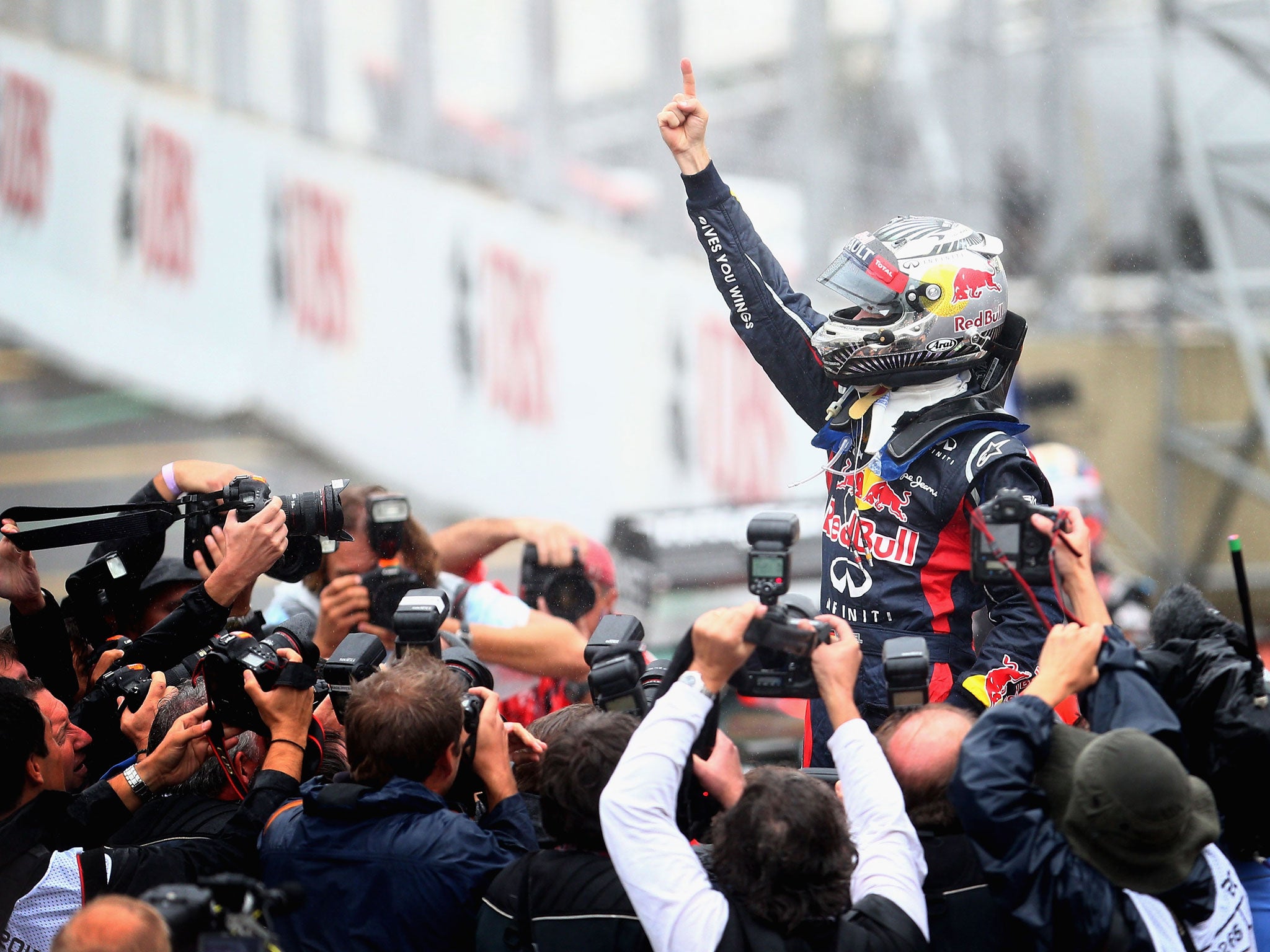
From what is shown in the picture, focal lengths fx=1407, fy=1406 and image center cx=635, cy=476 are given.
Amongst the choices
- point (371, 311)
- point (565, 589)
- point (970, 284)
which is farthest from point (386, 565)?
point (371, 311)

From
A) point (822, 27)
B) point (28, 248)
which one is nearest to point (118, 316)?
point (28, 248)

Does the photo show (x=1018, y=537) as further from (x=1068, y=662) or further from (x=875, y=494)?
(x=875, y=494)

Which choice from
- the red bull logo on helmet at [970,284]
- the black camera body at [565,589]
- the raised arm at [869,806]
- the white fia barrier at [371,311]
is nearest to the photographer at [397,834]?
the raised arm at [869,806]

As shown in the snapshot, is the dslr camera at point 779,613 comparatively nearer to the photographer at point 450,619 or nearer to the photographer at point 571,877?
the photographer at point 571,877

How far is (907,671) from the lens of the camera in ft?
7.54

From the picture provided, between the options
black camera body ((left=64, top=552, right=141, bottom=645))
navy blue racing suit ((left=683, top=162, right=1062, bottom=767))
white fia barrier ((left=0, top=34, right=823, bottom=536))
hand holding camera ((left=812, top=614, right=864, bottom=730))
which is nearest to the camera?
hand holding camera ((left=812, top=614, right=864, bottom=730))

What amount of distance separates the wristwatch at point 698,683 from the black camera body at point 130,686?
1.24m

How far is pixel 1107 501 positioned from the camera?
6.64 meters

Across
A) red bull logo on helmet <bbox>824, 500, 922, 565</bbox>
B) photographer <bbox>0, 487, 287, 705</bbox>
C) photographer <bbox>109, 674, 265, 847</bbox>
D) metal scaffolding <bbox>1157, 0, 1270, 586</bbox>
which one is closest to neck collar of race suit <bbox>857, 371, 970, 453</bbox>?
red bull logo on helmet <bbox>824, 500, 922, 565</bbox>

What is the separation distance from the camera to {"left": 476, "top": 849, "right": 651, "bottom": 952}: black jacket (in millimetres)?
2158

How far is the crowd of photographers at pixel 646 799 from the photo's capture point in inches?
80.6

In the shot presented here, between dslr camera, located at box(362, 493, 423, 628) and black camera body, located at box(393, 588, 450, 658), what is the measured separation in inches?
23.3

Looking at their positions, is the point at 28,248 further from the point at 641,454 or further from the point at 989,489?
the point at 989,489

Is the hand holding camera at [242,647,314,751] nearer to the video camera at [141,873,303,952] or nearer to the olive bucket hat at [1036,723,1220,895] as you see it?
the video camera at [141,873,303,952]
